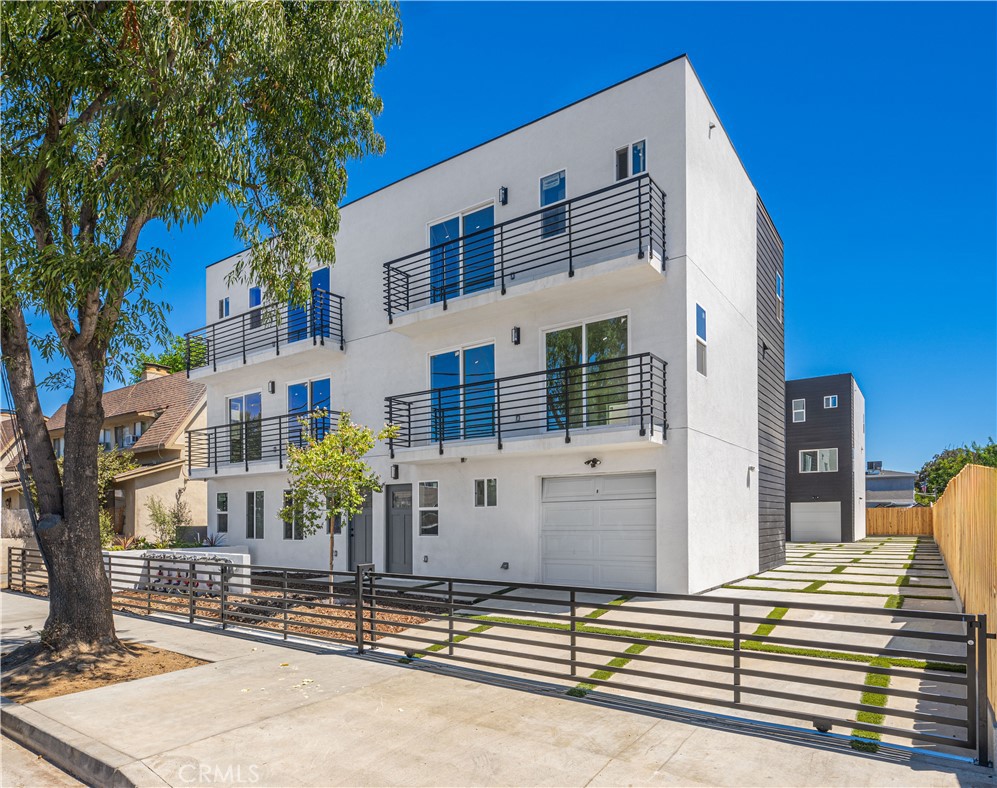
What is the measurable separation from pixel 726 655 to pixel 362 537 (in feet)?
39.4

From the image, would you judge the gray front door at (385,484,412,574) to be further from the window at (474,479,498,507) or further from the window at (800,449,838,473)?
the window at (800,449,838,473)

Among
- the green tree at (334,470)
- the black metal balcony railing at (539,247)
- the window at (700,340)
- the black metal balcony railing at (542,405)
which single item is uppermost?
the black metal balcony railing at (539,247)

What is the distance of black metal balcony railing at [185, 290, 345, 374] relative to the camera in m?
18.2

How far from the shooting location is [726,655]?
22.6 ft

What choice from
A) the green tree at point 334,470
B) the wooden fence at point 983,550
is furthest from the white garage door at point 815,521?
the green tree at point 334,470

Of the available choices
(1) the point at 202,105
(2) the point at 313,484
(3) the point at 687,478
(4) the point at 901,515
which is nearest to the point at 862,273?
(4) the point at 901,515

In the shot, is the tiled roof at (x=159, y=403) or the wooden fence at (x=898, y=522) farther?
the wooden fence at (x=898, y=522)

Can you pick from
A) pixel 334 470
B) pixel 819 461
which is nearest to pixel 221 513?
pixel 334 470

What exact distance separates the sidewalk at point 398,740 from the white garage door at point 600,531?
6.40 m

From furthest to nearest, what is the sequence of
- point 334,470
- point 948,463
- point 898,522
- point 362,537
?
point 948,463 → point 898,522 → point 362,537 → point 334,470

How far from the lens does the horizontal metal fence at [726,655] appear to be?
527 centimetres

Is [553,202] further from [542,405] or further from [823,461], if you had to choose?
[823,461]

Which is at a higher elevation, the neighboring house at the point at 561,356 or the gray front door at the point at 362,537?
the neighboring house at the point at 561,356

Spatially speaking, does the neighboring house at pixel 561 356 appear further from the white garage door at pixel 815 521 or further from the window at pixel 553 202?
the white garage door at pixel 815 521
